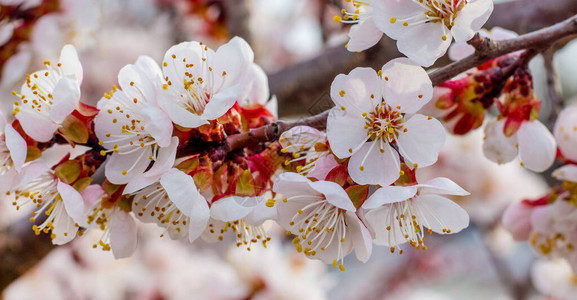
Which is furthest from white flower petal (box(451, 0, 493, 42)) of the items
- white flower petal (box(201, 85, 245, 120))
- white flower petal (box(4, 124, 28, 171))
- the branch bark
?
the branch bark

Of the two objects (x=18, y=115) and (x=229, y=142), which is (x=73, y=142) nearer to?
(x=18, y=115)

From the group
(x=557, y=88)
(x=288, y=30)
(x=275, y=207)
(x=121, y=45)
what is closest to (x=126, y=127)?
(x=275, y=207)

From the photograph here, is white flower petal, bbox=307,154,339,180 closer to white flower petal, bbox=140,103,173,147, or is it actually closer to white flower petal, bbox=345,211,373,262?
white flower petal, bbox=345,211,373,262

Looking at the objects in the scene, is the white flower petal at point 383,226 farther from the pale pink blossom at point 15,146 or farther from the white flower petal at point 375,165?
the pale pink blossom at point 15,146

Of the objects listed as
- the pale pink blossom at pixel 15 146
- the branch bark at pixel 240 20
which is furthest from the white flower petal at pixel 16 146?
the branch bark at pixel 240 20

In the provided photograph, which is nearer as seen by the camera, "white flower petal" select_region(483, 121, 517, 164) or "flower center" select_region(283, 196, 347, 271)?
"flower center" select_region(283, 196, 347, 271)

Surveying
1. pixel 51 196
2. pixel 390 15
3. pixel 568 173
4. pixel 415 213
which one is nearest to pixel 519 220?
pixel 568 173

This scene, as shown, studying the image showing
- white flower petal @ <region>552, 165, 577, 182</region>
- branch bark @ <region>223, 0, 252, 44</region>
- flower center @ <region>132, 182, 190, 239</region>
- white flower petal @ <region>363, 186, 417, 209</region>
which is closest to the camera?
white flower petal @ <region>363, 186, 417, 209</region>

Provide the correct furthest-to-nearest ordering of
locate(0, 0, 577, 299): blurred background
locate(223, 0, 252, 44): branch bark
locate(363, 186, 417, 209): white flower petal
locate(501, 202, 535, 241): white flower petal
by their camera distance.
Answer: locate(223, 0, 252, 44): branch bark → locate(0, 0, 577, 299): blurred background → locate(501, 202, 535, 241): white flower petal → locate(363, 186, 417, 209): white flower petal
